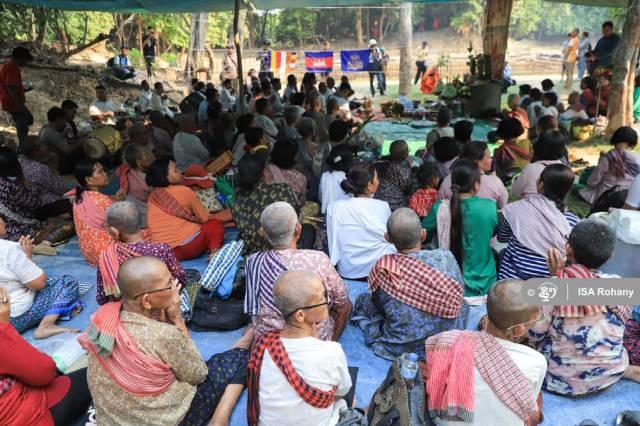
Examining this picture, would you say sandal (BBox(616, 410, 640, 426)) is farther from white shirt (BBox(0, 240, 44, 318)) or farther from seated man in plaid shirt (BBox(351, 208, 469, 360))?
white shirt (BBox(0, 240, 44, 318))

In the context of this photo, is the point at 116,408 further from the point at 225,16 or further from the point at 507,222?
the point at 225,16

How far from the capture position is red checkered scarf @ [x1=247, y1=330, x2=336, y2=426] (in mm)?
1995

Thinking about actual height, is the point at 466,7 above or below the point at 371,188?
above

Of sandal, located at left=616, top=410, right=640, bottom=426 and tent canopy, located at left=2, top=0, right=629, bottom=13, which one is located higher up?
tent canopy, located at left=2, top=0, right=629, bottom=13

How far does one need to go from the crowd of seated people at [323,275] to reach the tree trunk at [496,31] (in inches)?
225

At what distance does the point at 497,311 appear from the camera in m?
1.97

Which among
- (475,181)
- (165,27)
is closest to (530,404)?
(475,181)

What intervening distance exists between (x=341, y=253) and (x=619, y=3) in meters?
8.70

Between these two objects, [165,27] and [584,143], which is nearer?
[584,143]

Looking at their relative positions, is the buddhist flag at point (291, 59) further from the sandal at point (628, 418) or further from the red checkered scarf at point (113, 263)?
the sandal at point (628, 418)

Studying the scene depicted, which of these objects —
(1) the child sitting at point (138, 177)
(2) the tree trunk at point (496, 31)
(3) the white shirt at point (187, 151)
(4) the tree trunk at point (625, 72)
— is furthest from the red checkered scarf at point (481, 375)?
(2) the tree trunk at point (496, 31)

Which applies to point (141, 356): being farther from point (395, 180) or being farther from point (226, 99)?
point (226, 99)

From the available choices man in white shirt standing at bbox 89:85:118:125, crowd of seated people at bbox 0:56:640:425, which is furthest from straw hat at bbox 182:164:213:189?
man in white shirt standing at bbox 89:85:118:125

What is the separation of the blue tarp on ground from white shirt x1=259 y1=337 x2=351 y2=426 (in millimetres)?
600
